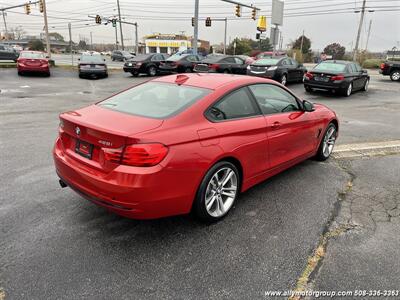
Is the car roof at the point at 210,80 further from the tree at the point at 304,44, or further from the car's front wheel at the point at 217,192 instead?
the tree at the point at 304,44

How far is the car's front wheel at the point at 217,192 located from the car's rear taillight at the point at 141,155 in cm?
58

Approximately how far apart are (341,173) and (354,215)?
56.0 inches

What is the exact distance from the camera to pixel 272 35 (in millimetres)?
35438

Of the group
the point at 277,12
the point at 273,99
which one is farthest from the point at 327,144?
the point at 277,12

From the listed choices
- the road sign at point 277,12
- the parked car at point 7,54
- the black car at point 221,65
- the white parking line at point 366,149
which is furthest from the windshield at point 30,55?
the road sign at point 277,12

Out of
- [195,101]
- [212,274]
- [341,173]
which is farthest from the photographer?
[341,173]

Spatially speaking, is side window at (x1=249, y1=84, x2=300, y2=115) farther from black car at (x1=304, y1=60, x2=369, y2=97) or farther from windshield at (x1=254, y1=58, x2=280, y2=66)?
windshield at (x1=254, y1=58, x2=280, y2=66)

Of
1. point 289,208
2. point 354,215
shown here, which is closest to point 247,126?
point 289,208

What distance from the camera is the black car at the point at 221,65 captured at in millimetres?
19047

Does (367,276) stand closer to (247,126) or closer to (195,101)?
(247,126)

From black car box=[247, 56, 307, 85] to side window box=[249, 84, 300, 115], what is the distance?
12407mm

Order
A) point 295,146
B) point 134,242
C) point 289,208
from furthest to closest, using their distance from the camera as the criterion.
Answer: point 295,146, point 289,208, point 134,242

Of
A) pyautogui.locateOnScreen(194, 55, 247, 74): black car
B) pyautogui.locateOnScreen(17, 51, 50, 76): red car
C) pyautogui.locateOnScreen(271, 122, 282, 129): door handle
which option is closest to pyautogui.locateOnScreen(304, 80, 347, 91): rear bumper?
pyautogui.locateOnScreen(194, 55, 247, 74): black car

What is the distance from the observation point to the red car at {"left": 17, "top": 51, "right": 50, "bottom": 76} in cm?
1953
